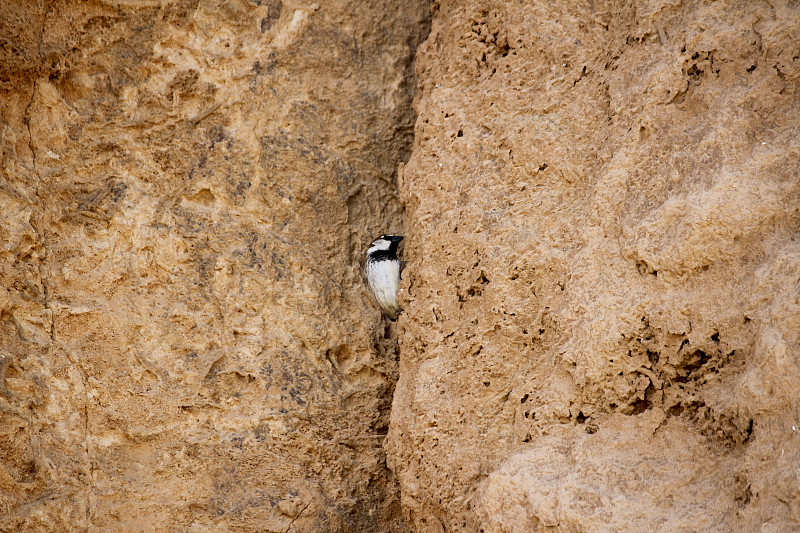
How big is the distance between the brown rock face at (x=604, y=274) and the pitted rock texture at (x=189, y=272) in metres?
0.41

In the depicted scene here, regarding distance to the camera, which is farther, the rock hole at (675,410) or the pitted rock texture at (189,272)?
the pitted rock texture at (189,272)

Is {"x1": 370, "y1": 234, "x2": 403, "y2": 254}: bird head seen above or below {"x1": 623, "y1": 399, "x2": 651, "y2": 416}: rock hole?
above

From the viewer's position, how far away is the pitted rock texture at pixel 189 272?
3.76m

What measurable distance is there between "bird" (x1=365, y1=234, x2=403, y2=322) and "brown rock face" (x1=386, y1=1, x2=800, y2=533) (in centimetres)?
21

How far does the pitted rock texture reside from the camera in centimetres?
376

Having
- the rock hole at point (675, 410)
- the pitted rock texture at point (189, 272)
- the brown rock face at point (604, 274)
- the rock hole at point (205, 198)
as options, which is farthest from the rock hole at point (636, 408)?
the rock hole at point (205, 198)

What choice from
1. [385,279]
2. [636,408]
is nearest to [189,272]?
[385,279]

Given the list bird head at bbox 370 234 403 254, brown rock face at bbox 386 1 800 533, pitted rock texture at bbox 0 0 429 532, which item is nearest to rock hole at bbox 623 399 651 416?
brown rock face at bbox 386 1 800 533

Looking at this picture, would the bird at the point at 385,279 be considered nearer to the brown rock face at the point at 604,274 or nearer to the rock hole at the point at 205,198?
the brown rock face at the point at 604,274

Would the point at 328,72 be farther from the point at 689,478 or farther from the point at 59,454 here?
the point at 689,478

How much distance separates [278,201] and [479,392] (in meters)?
1.53

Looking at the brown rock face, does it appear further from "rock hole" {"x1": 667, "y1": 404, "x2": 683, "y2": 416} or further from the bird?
the bird

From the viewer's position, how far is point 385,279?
4.11 metres

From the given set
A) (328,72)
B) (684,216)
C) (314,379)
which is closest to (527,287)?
(684,216)
